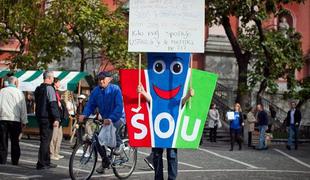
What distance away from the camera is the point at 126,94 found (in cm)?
933

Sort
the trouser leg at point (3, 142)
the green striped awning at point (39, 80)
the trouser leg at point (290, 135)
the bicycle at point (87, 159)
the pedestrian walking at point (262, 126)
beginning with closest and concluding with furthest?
the bicycle at point (87, 159), the trouser leg at point (3, 142), the pedestrian walking at point (262, 126), the green striped awning at point (39, 80), the trouser leg at point (290, 135)

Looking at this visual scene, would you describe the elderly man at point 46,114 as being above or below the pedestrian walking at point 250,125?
above

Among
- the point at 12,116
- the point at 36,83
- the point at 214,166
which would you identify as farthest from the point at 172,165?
the point at 36,83

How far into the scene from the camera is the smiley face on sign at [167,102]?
A: 30.3 feet

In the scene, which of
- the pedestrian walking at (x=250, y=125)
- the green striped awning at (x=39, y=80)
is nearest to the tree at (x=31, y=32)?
the green striped awning at (x=39, y=80)

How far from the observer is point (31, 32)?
2372 centimetres

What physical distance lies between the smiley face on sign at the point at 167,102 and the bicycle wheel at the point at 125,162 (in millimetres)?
1712

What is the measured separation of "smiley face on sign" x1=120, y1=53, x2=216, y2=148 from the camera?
9.23 m

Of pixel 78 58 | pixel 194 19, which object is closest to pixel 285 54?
pixel 78 58

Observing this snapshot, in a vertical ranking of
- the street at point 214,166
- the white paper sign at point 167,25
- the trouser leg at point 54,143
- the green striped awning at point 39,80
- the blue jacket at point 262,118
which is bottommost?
the street at point 214,166

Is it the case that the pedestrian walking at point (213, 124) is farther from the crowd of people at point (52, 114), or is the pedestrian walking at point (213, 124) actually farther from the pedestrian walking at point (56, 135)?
the pedestrian walking at point (56, 135)

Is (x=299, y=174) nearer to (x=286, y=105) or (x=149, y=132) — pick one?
(x=149, y=132)

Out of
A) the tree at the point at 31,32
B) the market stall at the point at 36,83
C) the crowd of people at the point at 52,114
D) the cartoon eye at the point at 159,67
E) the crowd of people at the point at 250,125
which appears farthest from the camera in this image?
the tree at the point at 31,32

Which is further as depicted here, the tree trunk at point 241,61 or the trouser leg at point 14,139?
the tree trunk at point 241,61
